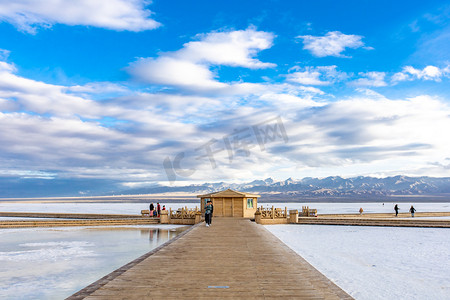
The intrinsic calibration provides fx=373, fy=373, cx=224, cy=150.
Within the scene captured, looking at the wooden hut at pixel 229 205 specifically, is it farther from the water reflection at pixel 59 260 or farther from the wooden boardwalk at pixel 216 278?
the wooden boardwalk at pixel 216 278

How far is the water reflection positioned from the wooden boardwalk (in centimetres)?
282

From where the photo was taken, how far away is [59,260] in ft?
55.0

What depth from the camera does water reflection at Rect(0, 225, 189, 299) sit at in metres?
11.9

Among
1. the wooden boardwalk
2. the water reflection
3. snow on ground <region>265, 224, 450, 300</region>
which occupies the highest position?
the wooden boardwalk

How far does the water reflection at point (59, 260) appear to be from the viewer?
39.1ft

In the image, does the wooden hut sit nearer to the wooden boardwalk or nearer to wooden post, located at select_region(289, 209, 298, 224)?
wooden post, located at select_region(289, 209, 298, 224)

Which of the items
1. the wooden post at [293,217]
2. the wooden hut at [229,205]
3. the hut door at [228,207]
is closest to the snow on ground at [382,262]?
the wooden hut at [229,205]

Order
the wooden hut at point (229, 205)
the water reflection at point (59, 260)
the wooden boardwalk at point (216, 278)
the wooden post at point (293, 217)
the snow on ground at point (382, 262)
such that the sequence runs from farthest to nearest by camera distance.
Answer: the wooden post at point (293, 217) → the wooden hut at point (229, 205) → the water reflection at point (59, 260) → the snow on ground at point (382, 262) → the wooden boardwalk at point (216, 278)

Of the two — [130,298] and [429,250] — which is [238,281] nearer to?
[130,298]

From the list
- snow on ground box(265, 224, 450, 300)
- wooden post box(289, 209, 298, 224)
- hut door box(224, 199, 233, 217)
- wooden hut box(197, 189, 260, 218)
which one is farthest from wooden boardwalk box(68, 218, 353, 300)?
wooden post box(289, 209, 298, 224)

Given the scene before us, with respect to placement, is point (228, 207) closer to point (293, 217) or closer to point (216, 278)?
point (293, 217)

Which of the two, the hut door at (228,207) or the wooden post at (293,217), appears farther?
the wooden post at (293,217)

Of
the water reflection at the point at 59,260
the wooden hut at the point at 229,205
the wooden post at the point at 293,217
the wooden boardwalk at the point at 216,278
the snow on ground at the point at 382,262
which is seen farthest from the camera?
the wooden post at the point at 293,217

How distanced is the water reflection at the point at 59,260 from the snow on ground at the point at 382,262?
873cm
